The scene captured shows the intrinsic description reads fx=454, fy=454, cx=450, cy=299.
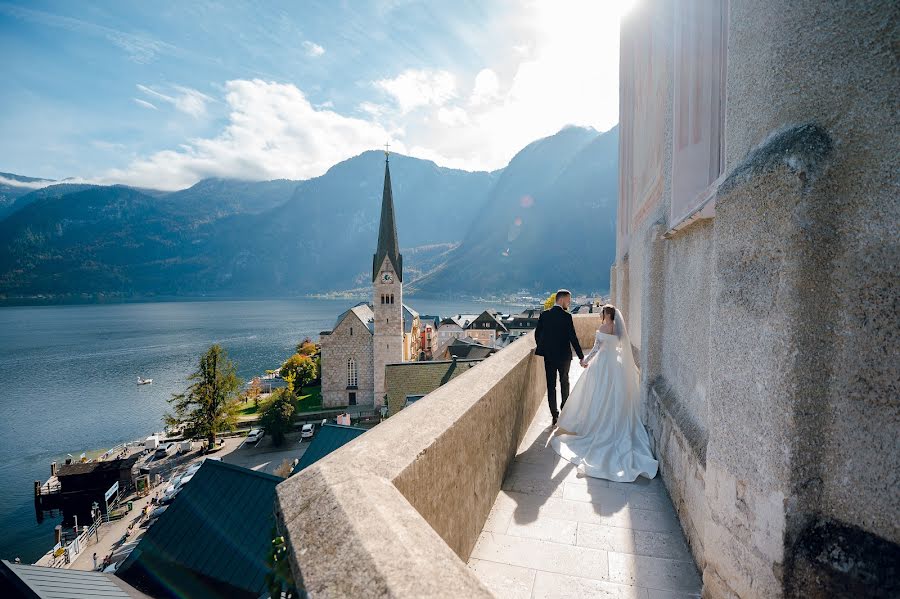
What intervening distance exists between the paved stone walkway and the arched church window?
4381 centimetres

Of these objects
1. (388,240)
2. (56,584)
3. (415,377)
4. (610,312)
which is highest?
(388,240)

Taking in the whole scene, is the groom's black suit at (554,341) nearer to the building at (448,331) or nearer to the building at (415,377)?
the building at (415,377)

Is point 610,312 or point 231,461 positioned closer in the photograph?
point 610,312

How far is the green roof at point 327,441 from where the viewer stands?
11632mm

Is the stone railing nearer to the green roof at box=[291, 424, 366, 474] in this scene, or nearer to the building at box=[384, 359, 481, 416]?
the green roof at box=[291, 424, 366, 474]

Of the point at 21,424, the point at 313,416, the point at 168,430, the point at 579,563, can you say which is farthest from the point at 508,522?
the point at 21,424

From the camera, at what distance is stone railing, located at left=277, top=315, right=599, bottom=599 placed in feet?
4.27

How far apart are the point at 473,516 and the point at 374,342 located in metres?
44.0

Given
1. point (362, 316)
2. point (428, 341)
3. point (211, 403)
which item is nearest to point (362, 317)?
point (362, 316)

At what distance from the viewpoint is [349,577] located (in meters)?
1.30

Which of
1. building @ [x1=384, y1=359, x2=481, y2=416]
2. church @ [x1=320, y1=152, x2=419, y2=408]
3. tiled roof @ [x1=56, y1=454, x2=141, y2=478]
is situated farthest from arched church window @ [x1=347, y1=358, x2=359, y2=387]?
tiled roof @ [x1=56, y1=454, x2=141, y2=478]

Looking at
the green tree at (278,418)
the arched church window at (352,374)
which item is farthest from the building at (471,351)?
the green tree at (278,418)

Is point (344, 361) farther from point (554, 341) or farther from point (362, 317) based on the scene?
point (554, 341)

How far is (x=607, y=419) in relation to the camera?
529 centimetres
